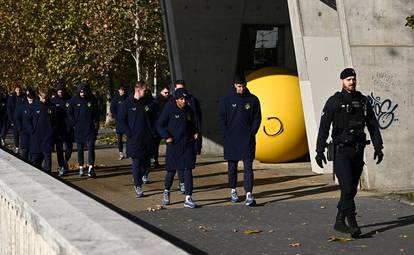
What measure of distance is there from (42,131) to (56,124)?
1.57 feet

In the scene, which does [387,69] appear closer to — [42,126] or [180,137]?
[180,137]

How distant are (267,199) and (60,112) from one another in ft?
16.1

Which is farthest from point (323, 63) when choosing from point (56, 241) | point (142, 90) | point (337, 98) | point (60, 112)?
point (56, 241)

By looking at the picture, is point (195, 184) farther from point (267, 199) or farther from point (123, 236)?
point (123, 236)

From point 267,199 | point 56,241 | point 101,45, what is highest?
point 101,45

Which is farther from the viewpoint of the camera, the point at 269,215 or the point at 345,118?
the point at 269,215

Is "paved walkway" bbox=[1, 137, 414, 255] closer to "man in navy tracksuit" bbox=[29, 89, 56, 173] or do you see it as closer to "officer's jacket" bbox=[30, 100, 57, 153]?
"man in navy tracksuit" bbox=[29, 89, 56, 173]

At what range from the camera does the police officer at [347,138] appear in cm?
912

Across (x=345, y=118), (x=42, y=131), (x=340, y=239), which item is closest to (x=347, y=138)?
(x=345, y=118)

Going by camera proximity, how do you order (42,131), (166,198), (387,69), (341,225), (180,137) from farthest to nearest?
(42,131) → (387,69) → (166,198) → (180,137) → (341,225)

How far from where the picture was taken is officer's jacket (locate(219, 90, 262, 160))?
12109 millimetres

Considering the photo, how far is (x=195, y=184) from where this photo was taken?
15.2 m

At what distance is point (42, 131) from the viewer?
48.9 feet

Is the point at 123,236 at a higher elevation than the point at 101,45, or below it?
below
